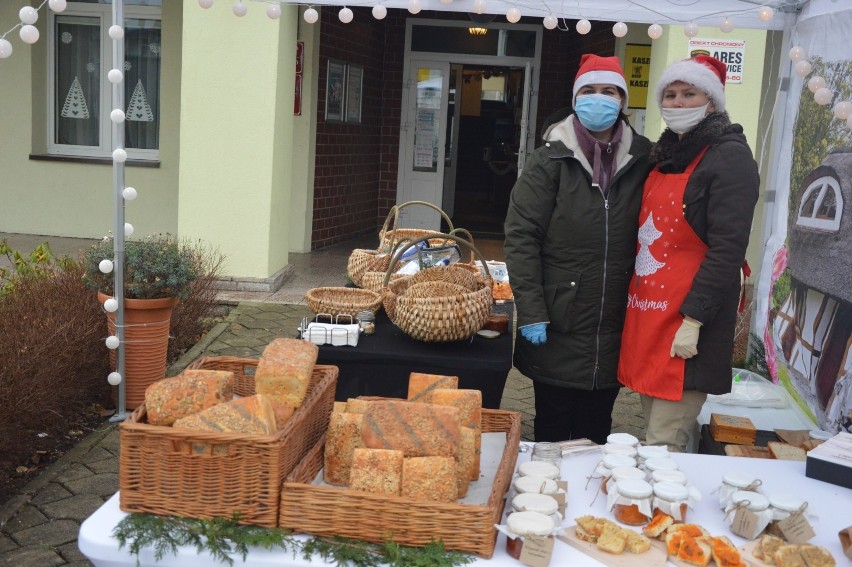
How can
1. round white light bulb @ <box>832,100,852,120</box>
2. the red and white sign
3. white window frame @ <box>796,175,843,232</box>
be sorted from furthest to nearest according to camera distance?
1. the red and white sign
2. white window frame @ <box>796,175,843,232</box>
3. round white light bulb @ <box>832,100,852,120</box>

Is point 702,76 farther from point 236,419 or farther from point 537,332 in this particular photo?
point 236,419

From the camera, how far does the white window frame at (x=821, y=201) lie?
359 cm

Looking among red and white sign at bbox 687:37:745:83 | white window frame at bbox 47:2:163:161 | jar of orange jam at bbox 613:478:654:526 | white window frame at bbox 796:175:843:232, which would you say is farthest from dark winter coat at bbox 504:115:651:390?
white window frame at bbox 47:2:163:161

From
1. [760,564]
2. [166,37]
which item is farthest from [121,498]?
[166,37]

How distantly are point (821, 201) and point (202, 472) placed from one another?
2896 mm

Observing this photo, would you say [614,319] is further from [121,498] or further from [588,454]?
[121,498]

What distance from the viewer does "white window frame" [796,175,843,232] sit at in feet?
11.8

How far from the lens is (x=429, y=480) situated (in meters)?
1.97

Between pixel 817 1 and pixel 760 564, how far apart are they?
2.96m

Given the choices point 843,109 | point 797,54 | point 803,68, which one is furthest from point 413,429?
point 797,54

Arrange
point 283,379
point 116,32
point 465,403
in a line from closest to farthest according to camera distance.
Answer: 1. point 283,379
2. point 465,403
3. point 116,32

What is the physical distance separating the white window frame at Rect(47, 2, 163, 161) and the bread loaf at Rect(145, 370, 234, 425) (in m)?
7.53

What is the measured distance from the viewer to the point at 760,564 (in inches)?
75.8

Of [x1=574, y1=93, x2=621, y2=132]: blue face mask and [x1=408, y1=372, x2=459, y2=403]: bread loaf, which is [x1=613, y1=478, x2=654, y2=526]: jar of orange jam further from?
[x1=574, y1=93, x2=621, y2=132]: blue face mask
